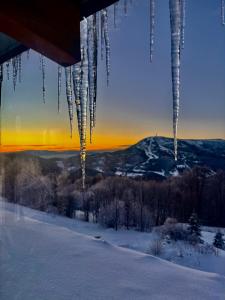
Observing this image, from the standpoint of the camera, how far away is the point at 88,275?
3.37 meters

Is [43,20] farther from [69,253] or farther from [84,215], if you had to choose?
[84,215]

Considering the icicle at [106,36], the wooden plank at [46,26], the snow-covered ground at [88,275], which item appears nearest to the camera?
the wooden plank at [46,26]

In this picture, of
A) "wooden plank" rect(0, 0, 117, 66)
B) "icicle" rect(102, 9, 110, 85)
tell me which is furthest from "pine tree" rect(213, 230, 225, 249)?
"wooden plank" rect(0, 0, 117, 66)

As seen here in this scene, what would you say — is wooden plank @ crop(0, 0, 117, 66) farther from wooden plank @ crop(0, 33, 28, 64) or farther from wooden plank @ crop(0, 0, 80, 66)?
wooden plank @ crop(0, 33, 28, 64)

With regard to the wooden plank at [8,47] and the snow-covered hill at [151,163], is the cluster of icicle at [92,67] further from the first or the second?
the snow-covered hill at [151,163]

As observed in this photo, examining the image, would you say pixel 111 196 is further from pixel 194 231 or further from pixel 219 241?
pixel 219 241

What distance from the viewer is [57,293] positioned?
2844 millimetres

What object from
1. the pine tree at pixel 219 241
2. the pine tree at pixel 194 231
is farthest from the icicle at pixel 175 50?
the pine tree at pixel 219 241

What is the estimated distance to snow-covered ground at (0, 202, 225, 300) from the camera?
291cm

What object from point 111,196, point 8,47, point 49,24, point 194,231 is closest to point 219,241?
point 194,231

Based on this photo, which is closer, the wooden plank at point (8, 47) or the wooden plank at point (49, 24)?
the wooden plank at point (49, 24)

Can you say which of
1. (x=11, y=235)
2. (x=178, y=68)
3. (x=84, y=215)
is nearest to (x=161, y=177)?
(x=84, y=215)

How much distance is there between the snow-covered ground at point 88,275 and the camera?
2.91m

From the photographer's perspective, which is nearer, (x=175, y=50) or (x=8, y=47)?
(x=175, y=50)
